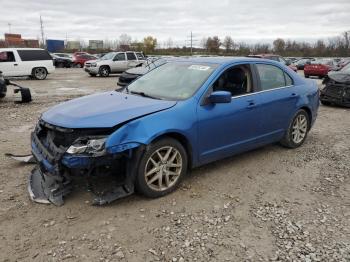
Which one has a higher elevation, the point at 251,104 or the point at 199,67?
the point at 199,67

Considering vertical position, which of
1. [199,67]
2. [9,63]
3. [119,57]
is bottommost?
[9,63]

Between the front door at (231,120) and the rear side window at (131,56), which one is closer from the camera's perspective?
the front door at (231,120)

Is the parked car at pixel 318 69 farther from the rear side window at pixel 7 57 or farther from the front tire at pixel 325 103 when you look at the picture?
the rear side window at pixel 7 57

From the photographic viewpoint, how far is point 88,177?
3861 mm

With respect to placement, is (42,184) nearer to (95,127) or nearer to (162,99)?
(95,127)

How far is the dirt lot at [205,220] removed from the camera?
3.28 m

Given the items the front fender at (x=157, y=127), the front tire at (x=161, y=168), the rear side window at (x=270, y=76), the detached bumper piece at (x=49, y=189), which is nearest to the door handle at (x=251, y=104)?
the rear side window at (x=270, y=76)

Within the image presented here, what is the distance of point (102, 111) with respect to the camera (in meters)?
4.14

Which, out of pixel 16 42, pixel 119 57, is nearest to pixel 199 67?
pixel 119 57

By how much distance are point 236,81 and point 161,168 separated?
73.2 inches

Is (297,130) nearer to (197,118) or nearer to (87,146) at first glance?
(197,118)

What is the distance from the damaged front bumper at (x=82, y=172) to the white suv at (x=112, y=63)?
2017cm

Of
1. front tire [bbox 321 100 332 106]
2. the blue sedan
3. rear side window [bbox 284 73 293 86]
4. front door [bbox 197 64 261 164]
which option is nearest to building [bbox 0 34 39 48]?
front tire [bbox 321 100 332 106]

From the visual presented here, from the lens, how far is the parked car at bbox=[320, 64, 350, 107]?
11.1 metres
